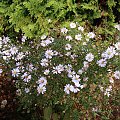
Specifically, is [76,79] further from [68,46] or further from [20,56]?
[20,56]

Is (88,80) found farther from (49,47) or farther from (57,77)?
(49,47)

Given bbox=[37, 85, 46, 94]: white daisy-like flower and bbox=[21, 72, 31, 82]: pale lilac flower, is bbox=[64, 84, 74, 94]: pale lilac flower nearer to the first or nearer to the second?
bbox=[37, 85, 46, 94]: white daisy-like flower

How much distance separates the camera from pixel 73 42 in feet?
11.9

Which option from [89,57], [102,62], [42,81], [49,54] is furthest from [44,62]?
[102,62]

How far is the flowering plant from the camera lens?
315cm

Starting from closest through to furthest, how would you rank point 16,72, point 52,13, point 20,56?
point 16,72, point 20,56, point 52,13

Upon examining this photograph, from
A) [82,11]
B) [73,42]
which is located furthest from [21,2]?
[73,42]

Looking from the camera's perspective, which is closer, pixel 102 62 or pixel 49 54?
pixel 102 62

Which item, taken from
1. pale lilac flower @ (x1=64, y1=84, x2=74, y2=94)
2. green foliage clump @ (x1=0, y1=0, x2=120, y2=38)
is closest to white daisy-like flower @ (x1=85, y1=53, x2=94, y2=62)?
pale lilac flower @ (x1=64, y1=84, x2=74, y2=94)

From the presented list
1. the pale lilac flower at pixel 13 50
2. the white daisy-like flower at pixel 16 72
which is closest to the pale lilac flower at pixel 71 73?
the white daisy-like flower at pixel 16 72

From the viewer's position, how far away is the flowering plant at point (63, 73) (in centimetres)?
315

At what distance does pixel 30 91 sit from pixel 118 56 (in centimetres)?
90

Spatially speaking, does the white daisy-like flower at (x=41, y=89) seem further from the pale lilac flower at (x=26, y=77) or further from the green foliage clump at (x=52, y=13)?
the green foliage clump at (x=52, y=13)

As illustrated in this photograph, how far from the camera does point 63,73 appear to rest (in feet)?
10.4
